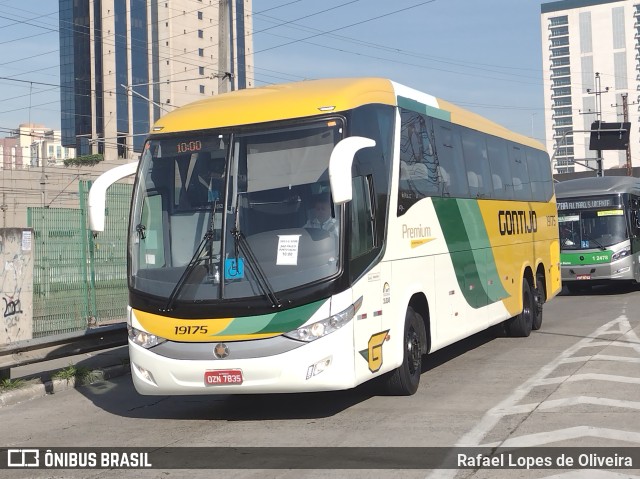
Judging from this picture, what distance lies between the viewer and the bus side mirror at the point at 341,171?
8.34m

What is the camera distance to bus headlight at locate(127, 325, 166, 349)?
9.25 metres

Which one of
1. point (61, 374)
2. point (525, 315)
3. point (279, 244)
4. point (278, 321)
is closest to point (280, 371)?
point (278, 321)

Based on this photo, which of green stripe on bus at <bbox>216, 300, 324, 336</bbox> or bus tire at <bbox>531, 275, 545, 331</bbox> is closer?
green stripe on bus at <bbox>216, 300, 324, 336</bbox>

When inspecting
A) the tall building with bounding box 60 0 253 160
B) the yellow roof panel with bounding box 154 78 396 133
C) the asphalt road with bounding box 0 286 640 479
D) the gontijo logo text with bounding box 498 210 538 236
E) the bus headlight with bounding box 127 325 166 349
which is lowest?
the asphalt road with bounding box 0 286 640 479

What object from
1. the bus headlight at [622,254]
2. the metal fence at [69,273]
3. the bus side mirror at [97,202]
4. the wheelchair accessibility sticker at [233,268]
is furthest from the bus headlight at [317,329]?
the bus headlight at [622,254]

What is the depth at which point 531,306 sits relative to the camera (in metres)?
16.6

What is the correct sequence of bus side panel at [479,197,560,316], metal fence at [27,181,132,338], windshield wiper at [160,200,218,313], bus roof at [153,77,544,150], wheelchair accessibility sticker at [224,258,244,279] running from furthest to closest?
metal fence at [27,181,132,338] → bus side panel at [479,197,560,316] → bus roof at [153,77,544,150] → windshield wiper at [160,200,218,313] → wheelchair accessibility sticker at [224,258,244,279]

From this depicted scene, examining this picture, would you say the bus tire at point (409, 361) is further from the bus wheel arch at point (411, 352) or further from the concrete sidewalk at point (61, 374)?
the concrete sidewalk at point (61, 374)

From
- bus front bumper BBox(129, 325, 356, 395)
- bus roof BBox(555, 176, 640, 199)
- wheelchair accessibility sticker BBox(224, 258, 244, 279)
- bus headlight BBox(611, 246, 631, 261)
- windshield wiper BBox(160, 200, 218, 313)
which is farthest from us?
bus roof BBox(555, 176, 640, 199)

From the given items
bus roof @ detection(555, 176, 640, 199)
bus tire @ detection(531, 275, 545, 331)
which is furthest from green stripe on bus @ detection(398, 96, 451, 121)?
bus roof @ detection(555, 176, 640, 199)

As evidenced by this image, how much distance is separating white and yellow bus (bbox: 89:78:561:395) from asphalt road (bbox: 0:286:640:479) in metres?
0.47

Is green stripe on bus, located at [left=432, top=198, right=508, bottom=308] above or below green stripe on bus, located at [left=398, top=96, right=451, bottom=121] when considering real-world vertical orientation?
below

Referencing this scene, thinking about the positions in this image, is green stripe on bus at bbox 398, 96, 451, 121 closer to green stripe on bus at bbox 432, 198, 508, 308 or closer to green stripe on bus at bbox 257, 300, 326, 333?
green stripe on bus at bbox 432, 198, 508, 308

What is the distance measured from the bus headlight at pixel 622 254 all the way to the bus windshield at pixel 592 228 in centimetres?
27
